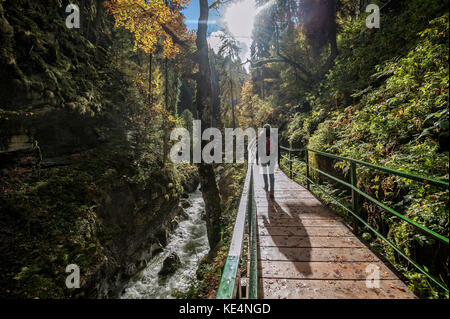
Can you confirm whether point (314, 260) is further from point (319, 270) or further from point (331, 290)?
point (331, 290)

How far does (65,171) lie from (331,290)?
10377 millimetres

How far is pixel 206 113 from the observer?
31.4ft

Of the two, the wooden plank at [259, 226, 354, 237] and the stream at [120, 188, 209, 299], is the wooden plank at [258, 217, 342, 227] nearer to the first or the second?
the wooden plank at [259, 226, 354, 237]

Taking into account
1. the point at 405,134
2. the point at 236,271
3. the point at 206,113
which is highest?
the point at 206,113

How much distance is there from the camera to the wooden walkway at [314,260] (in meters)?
2.45

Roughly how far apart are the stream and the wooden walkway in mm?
5200

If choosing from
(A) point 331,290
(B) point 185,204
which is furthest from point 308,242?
(B) point 185,204

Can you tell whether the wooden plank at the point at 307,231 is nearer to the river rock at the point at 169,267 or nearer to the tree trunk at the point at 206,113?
the tree trunk at the point at 206,113

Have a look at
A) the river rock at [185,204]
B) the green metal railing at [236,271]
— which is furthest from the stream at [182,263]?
the green metal railing at [236,271]

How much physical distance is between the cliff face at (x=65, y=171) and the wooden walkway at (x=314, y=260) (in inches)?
233

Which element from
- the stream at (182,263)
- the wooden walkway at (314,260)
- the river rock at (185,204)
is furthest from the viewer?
the river rock at (185,204)

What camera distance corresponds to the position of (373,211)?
4059mm

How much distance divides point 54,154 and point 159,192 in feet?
17.6

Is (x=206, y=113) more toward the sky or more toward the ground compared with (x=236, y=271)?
more toward the sky
